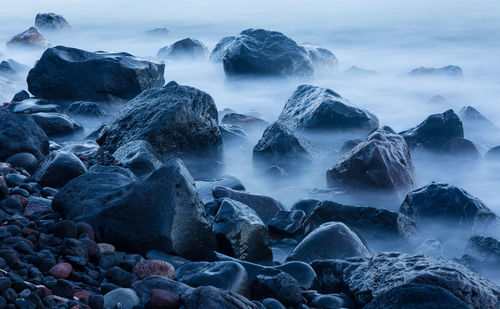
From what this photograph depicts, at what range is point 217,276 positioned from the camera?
2908mm

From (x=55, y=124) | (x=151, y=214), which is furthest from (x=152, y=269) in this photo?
(x=55, y=124)

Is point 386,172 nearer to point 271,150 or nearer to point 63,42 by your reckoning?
point 271,150

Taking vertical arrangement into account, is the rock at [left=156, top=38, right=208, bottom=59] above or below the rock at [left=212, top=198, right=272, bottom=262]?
below

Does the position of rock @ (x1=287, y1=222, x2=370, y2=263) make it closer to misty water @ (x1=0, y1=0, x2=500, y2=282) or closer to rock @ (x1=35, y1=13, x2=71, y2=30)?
misty water @ (x1=0, y1=0, x2=500, y2=282)

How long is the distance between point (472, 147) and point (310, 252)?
4.45 m

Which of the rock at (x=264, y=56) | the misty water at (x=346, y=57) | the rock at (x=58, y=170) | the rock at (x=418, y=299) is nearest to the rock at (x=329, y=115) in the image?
the misty water at (x=346, y=57)

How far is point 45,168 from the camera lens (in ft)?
14.4

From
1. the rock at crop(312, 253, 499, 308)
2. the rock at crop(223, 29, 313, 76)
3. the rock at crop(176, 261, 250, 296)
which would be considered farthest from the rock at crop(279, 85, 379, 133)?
the rock at crop(176, 261, 250, 296)

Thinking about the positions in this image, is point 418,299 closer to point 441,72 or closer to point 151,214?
point 151,214

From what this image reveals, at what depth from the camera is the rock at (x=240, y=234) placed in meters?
3.83

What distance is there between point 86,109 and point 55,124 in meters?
1.13

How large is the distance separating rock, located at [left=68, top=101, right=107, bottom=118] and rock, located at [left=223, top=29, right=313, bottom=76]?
4715 millimetres

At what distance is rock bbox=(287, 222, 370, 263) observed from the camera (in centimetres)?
392

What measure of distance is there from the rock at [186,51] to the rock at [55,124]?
29.1 ft
